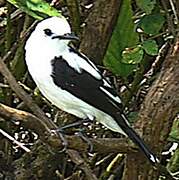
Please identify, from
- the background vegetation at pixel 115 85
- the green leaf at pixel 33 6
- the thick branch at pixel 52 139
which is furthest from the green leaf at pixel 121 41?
the green leaf at pixel 33 6

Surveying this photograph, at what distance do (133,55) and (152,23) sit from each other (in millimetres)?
149

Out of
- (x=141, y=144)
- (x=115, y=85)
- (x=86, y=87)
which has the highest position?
(x=86, y=87)

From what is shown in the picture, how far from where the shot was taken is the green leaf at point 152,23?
2398 mm

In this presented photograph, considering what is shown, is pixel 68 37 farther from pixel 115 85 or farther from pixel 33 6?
pixel 115 85

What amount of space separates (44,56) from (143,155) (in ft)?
1.57

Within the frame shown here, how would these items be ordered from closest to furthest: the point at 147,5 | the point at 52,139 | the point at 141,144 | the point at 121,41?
the point at 52,139
the point at 141,144
the point at 147,5
the point at 121,41

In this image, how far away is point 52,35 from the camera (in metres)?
2.53

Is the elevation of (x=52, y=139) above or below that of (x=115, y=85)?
above

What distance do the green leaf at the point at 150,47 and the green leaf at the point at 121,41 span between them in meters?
0.18

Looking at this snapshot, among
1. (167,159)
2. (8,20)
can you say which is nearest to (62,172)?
(167,159)

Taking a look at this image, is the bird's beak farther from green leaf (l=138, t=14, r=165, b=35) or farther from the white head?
green leaf (l=138, t=14, r=165, b=35)

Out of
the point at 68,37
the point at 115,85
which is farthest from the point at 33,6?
the point at 115,85

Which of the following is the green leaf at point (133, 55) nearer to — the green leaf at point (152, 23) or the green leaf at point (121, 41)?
the green leaf at point (152, 23)

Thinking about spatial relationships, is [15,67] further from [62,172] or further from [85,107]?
[85,107]
